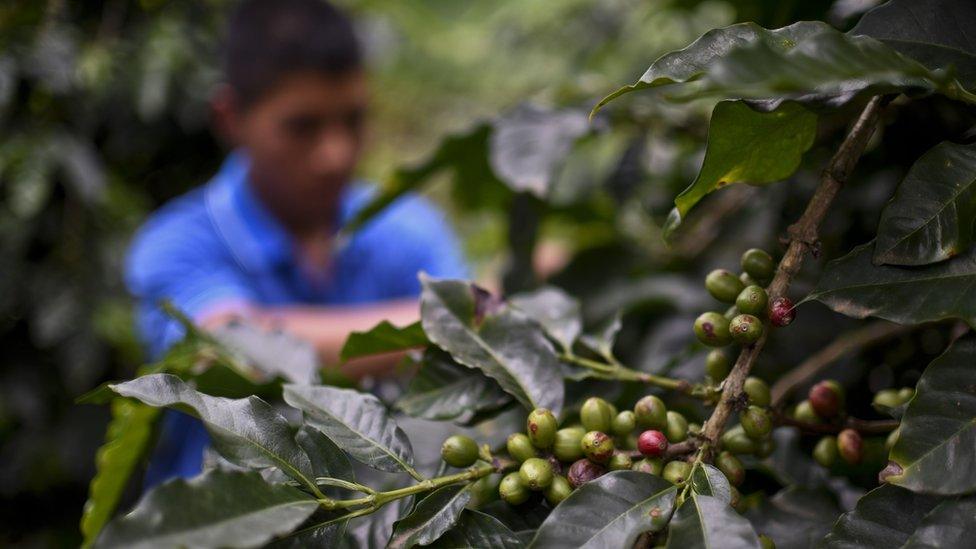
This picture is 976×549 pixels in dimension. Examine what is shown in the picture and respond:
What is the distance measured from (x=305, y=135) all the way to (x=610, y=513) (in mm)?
1269

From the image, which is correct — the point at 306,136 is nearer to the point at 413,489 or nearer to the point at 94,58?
the point at 94,58

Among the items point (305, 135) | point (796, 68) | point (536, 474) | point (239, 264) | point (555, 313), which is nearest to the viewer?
point (796, 68)

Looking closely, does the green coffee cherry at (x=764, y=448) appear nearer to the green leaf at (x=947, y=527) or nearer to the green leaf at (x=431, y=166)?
the green leaf at (x=947, y=527)

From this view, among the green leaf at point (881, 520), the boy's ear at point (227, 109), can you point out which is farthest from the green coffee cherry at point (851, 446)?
the boy's ear at point (227, 109)

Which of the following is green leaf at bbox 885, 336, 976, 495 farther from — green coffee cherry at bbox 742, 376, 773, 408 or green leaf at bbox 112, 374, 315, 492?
green leaf at bbox 112, 374, 315, 492

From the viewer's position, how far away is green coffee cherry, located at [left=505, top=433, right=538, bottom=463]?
490mm

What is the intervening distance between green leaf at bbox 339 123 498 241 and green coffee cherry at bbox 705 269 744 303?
48 centimetres

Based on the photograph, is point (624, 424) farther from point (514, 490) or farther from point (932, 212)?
point (932, 212)

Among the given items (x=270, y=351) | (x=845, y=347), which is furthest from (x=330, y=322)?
(x=845, y=347)

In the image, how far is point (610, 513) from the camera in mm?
418

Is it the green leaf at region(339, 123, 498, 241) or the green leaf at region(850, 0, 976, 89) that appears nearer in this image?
the green leaf at region(850, 0, 976, 89)

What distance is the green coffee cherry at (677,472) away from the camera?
0.45 metres

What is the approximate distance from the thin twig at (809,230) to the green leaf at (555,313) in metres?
0.17

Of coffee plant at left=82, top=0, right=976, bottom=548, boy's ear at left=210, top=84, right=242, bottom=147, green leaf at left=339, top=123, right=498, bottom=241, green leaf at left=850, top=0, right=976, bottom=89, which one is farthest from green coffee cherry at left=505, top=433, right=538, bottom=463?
boy's ear at left=210, top=84, right=242, bottom=147
